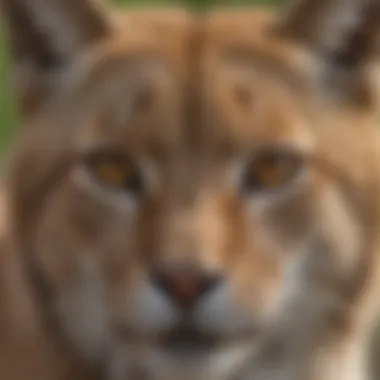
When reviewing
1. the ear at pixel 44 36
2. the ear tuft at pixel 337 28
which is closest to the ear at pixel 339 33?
the ear tuft at pixel 337 28

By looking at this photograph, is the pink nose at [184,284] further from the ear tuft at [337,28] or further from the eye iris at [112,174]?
the ear tuft at [337,28]

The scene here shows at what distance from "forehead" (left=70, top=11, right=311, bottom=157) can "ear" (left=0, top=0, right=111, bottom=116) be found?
0.02 meters

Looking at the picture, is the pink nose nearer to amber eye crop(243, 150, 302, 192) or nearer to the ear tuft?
amber eye crop(243, 150, 302, 192)

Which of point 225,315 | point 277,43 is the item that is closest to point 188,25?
point 277,43

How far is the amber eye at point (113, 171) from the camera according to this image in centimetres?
102

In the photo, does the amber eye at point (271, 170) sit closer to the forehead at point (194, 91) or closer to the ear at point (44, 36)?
the forehead at point (194, 91)

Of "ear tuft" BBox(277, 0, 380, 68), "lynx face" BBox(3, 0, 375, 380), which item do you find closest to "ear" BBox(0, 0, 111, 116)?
"lynx face" BBox(3, 0, 375, 380)

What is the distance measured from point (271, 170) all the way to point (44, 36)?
0.26 metres

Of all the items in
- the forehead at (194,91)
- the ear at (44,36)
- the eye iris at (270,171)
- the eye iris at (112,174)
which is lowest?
the eye iris at (270,171)

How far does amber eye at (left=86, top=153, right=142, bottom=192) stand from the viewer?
102 centimetres

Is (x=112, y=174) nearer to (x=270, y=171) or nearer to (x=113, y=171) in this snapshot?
(x=113, y=171)

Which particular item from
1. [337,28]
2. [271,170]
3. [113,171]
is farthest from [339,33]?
[113,171]

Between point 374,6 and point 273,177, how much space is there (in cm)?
19

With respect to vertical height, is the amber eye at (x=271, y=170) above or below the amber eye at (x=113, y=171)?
below
